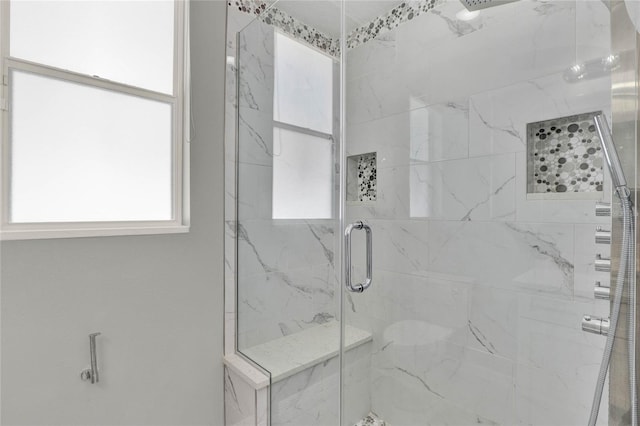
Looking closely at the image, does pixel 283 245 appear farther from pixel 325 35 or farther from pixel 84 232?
pixel 325 35

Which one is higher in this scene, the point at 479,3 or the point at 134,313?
the point at 479,3

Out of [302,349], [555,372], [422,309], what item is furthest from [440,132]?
[302,349]

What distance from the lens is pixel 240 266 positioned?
1.57m

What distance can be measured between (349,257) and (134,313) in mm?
950

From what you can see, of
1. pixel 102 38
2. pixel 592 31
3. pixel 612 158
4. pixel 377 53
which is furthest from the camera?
pixel 377 53

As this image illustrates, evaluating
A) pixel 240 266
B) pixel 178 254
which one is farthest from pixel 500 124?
pixel 178 254

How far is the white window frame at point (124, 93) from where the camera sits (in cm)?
103

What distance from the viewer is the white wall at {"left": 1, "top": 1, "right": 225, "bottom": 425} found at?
1036mm

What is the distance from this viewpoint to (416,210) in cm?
151

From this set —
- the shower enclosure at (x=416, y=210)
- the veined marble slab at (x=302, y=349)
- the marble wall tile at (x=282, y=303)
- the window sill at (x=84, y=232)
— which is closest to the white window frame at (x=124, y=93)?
the window sill at (x=84, y=232)

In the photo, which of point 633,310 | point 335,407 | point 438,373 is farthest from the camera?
point 438,373

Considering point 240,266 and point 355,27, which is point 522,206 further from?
point 240,266

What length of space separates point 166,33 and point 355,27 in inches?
35.7

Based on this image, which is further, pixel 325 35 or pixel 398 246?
pixel 398 246
